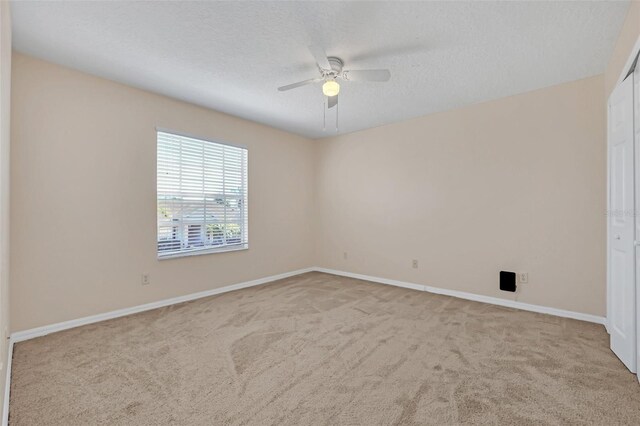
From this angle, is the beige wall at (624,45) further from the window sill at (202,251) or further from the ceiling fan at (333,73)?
the window sill at (202,251)

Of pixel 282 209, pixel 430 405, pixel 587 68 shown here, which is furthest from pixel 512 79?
pixel 282 209

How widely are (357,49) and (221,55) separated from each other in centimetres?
122

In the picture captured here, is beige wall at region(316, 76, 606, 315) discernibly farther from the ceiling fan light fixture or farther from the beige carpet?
the ceiling fan light fixture

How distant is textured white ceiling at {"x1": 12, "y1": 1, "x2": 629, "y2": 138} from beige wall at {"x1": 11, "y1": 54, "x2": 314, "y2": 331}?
0.29 metres

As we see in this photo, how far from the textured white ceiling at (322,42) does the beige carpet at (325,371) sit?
8.41 feet

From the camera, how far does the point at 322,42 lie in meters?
2.46

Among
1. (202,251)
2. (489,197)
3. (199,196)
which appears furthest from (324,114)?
(202,251)

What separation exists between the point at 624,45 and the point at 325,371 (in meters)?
3.33

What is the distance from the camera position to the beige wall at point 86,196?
273 centimetres

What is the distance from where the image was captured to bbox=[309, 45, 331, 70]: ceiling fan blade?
2.27 m

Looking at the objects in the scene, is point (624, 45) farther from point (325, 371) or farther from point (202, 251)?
point (202, 251)

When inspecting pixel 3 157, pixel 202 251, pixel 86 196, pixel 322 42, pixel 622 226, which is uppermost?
pixel 322 42

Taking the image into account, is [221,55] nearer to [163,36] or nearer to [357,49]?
[163,36]

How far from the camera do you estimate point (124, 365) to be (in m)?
2.25
